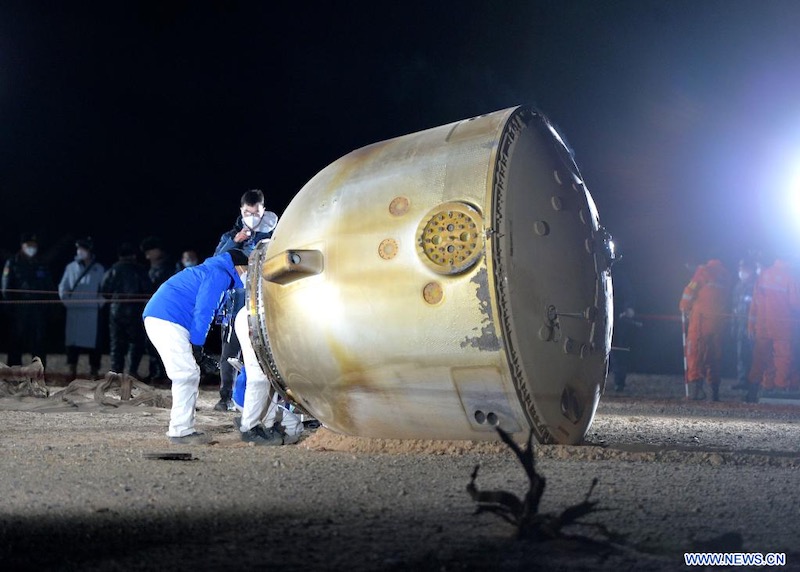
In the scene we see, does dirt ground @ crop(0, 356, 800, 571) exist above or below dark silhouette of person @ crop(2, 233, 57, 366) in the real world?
below

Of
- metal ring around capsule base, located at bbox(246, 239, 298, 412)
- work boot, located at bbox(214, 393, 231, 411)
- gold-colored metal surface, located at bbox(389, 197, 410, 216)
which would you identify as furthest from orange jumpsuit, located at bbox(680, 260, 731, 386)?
gold-colored metal surface, located at bbox(389, 197, 410, 216)

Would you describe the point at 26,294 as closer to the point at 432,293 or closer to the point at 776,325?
the point at 776,325

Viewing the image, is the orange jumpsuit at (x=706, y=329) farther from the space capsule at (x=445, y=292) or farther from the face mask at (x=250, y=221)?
the face mask at (x=250, y=221)

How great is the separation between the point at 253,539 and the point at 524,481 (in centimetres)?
158

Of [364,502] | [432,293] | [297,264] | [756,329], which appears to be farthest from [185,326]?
[756,329]

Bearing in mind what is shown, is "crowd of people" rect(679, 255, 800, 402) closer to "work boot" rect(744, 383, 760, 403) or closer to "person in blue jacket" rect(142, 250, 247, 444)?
"work boot" rect(744, 383, 760, 403)

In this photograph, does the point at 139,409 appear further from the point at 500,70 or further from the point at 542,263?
the point at 500,70

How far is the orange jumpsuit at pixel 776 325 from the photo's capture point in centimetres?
1159

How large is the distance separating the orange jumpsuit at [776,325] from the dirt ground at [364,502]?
15.7 ft

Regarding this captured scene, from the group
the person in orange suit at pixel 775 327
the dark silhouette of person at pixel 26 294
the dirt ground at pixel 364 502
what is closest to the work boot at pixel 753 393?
the person in orange suit at pixel 775 327

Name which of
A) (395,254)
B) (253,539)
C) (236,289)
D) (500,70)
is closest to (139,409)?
(236,289)

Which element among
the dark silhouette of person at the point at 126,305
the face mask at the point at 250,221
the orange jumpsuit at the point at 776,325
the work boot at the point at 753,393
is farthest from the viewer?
the dark silhouette of person at the point at 126,305

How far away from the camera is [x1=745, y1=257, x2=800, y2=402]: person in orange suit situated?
1159cm

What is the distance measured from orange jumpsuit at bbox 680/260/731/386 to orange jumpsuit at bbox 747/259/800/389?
387 mm
